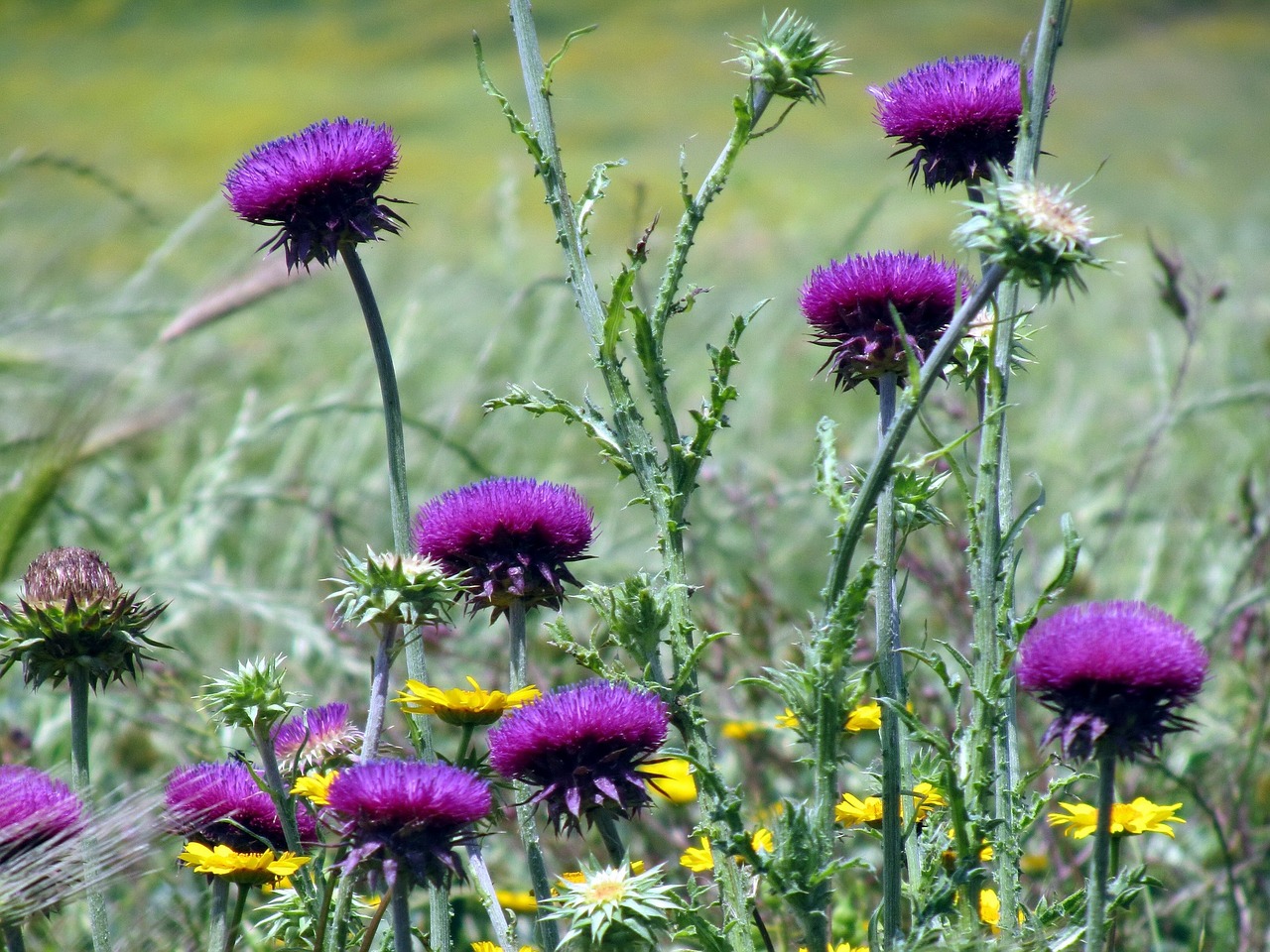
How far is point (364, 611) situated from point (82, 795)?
312 millimetres

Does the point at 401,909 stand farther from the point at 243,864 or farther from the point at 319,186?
the point at 319,186

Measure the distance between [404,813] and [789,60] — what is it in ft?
2.77

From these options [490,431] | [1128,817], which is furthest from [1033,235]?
[490,431]

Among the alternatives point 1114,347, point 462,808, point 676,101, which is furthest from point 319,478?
point 676,101

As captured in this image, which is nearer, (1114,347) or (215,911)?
(215,911)

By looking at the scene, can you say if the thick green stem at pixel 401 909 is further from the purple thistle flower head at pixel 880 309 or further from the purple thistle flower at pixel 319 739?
the purple thistle flower head at pixel 880 309

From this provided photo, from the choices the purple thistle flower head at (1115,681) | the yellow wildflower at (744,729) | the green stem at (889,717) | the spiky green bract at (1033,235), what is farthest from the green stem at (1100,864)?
the yellow wildflower at (744,729)

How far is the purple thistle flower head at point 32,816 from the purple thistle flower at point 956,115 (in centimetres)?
109

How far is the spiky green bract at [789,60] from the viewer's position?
135 cm

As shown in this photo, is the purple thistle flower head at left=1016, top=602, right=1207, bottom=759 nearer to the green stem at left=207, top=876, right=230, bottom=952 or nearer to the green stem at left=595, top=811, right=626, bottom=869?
the green stem at left=595, top=811, right=626, bottom=869

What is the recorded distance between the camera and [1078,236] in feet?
3.63

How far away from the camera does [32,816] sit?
1.16 m

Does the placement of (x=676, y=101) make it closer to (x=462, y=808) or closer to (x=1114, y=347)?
(x=1114, y=347)

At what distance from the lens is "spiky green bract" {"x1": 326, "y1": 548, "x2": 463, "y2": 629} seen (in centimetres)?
123
